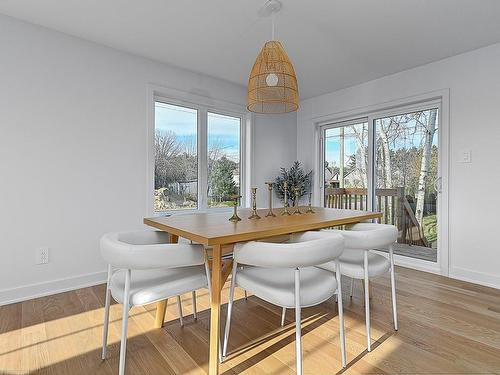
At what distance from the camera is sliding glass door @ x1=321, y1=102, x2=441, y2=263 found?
3400mm

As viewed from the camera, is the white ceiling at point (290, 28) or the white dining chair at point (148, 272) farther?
the white ceiling at point (290, 28)

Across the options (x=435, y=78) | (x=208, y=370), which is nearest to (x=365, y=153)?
(x=435, y=78)

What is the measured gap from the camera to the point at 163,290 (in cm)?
149

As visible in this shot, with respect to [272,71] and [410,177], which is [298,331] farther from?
[410,177]

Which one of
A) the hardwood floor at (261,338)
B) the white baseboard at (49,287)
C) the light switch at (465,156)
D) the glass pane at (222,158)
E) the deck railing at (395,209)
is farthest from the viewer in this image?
the glass pane at (222,158)

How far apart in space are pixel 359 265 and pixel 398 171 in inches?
88.6

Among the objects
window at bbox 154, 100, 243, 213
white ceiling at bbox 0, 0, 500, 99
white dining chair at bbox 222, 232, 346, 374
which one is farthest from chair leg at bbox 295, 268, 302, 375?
window at bbox 154, 100, 243, 213

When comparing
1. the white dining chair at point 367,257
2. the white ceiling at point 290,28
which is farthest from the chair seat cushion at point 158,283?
the white ceiling at point 290,28

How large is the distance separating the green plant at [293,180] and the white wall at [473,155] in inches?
74.0

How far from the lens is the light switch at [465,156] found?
298 cm

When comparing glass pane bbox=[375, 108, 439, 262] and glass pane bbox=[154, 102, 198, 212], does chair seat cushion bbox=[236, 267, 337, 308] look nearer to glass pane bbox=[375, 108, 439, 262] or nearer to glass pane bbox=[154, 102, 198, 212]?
glass pane bbox=[154, 102, 198, 212]

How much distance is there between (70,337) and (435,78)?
4123 mm

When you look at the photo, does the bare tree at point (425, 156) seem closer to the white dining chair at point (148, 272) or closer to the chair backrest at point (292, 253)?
the chair backrest at point (292, 253)

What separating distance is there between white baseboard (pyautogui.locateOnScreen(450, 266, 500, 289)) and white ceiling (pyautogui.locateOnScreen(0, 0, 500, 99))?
2.27 metres
